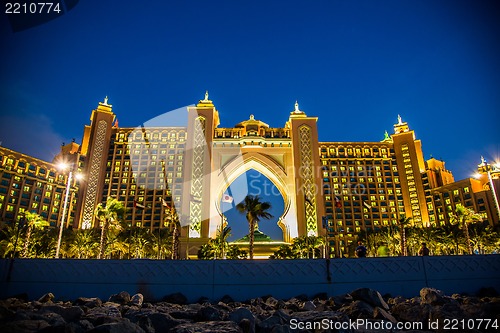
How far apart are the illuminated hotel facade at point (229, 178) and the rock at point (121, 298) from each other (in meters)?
45.4

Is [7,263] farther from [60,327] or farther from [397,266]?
[397,266]

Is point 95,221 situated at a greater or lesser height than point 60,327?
greater

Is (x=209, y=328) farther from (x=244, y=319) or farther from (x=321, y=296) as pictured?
(x=321, y=296)

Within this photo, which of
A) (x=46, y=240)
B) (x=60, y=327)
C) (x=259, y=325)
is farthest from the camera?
(x=46, y=240)

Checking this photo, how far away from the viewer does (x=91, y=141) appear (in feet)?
280

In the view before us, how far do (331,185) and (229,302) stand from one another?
9389cm

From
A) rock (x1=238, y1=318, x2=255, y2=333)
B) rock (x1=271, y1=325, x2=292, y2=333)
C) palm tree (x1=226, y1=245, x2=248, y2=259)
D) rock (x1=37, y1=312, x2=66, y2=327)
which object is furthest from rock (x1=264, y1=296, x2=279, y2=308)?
palm tree (x1=226, y1=245, x2=248, y2=259)

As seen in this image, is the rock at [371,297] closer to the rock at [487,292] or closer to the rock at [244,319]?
the rock at [244,319]

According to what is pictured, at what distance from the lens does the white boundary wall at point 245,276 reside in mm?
14102

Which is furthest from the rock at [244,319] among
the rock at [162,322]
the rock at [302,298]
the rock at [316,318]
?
the rock at [302,298]

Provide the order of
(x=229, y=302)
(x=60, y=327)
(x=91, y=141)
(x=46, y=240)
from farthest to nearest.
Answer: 1. (x=91, y=141)
2. (x=46, y=240)
3. (x=229, y=302)
4. (x=60, y=327)

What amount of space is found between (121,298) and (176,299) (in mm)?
2149

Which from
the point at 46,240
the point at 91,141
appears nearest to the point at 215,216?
the point at 46,240

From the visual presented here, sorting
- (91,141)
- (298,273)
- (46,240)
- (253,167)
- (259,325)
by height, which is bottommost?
(259,325)
